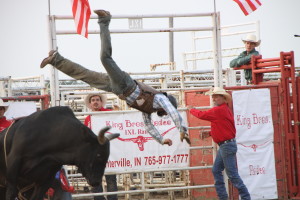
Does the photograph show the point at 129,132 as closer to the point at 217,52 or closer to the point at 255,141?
the point at 217,52

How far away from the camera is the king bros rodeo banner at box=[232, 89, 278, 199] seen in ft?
32.2

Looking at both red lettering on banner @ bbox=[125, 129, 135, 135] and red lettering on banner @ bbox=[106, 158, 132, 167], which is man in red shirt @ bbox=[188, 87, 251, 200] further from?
red lettering on banner @ bbox=[106, 158, 132, 167]

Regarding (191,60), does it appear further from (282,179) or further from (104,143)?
(104,143)

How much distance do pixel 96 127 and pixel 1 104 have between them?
5.08ft

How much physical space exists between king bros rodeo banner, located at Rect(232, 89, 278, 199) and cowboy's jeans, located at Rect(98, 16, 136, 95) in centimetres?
267

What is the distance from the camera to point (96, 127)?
9422mm

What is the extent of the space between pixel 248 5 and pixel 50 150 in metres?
4.09

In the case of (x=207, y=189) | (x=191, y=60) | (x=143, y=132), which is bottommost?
(x=207, y=189)

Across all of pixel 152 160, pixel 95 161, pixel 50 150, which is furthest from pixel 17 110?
pixel 95 161

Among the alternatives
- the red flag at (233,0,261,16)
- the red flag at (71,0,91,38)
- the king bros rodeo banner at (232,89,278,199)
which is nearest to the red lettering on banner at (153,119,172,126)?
the king bros rodeo banner at (232,89,278,199)

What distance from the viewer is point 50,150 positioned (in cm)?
688

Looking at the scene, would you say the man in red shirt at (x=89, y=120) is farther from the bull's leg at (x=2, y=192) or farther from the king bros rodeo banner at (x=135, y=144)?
the bull's leg at (x=2, y=192)

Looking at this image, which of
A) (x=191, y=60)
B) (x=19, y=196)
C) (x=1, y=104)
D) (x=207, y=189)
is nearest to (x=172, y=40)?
(x=191, y=60)

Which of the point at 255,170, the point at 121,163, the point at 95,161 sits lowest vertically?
the point at 255,170
